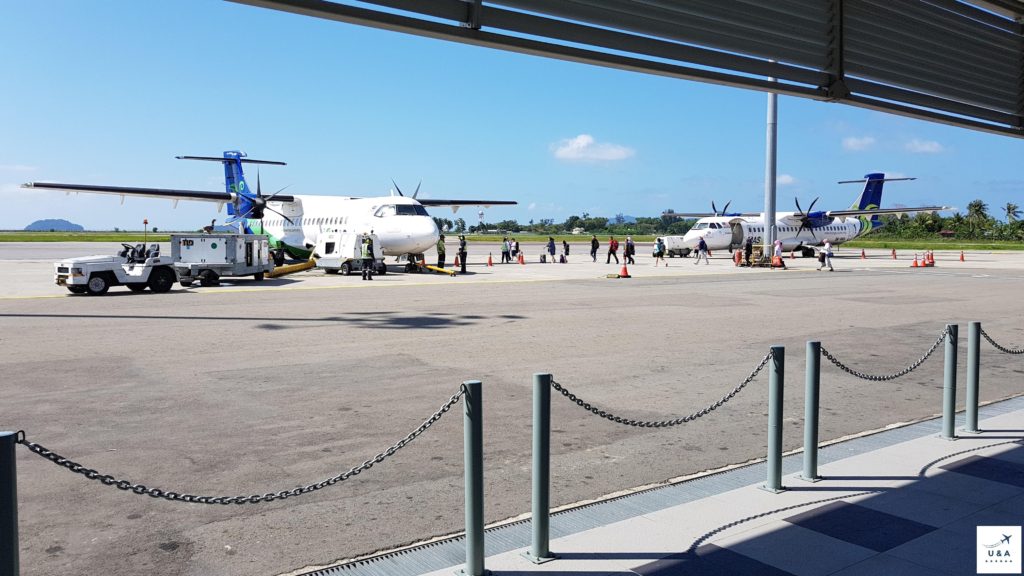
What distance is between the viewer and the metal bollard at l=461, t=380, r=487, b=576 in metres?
3.80

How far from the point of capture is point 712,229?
41969 millimetres

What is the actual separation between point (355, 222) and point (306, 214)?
4.66 metres

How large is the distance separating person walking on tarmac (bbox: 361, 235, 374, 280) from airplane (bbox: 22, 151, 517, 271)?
201 cm

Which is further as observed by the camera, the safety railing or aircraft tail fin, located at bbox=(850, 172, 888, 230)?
aircraft tail fin, located at bbox=(850, 172, 888, 230)

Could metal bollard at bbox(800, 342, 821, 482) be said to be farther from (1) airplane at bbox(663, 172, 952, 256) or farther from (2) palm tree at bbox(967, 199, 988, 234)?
(2) palm tree at bbox(967, 199, 988, 234)

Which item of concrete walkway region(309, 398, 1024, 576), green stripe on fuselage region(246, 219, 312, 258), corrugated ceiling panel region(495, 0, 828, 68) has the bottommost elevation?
concrete walkway region(309, 398, 1024, 576)

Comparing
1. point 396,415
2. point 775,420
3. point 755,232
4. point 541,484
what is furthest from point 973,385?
point 755,232

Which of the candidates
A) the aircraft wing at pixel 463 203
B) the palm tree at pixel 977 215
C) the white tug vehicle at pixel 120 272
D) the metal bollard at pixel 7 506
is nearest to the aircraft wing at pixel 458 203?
the aircraft wing at pixel 463 203

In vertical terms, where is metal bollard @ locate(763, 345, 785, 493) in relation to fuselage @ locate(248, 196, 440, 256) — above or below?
below

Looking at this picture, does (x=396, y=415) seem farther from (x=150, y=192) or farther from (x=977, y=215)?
(x=977, y=215)

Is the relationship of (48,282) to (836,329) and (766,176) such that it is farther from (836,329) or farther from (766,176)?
(766,176)

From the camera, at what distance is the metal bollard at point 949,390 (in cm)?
618

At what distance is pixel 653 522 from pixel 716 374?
4910mm

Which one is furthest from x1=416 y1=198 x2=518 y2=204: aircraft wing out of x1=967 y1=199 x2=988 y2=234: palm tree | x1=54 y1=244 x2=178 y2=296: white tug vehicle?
x1=967 y1=199 x2=988 y2=234: palm tree
